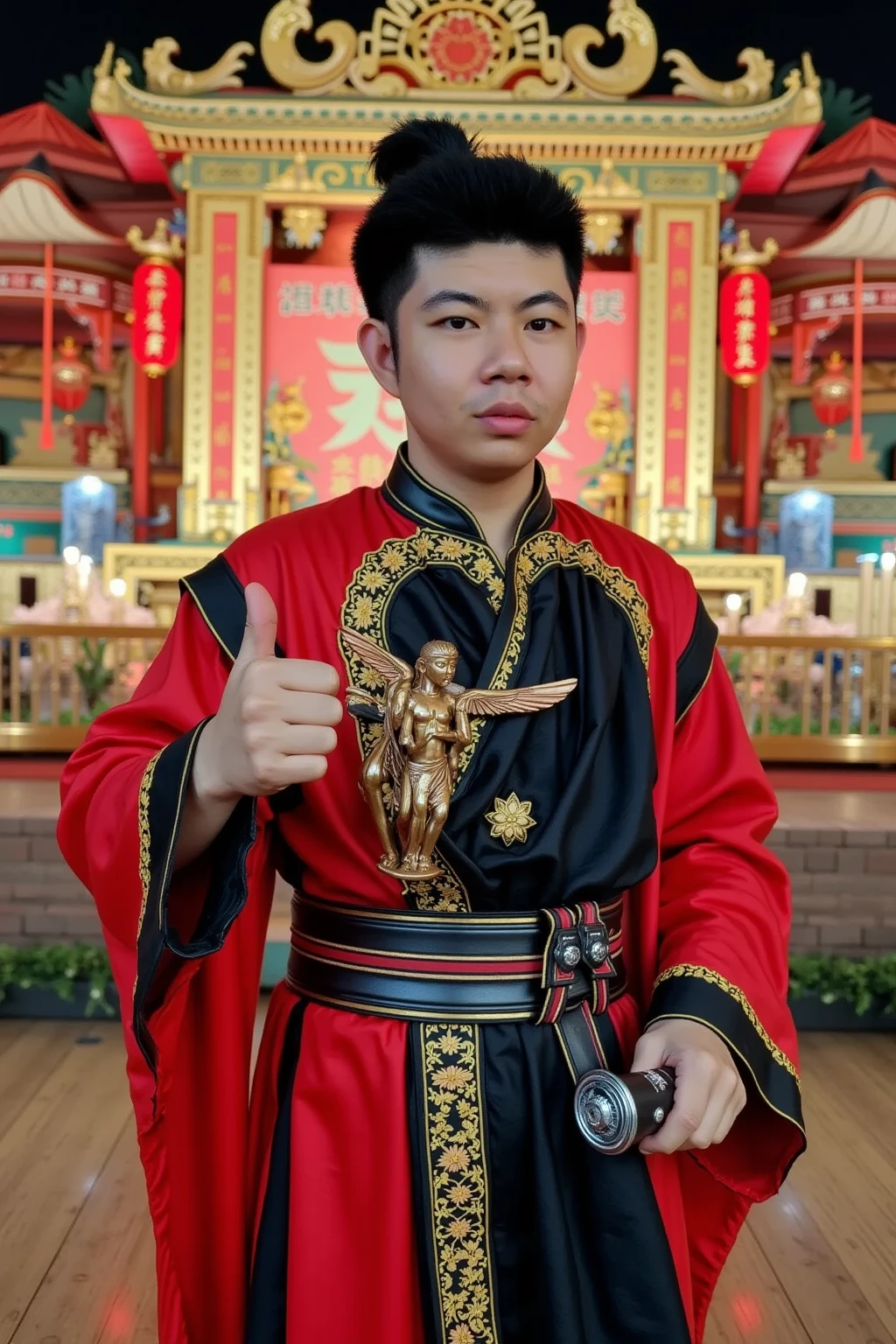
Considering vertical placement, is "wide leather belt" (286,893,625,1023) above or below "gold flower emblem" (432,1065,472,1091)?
above

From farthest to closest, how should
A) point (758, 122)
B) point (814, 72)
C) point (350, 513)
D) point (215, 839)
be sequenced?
point (814, 72), point (758, 122), point (350, 513), point (215, 839)

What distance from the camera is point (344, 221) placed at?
25.4 feet

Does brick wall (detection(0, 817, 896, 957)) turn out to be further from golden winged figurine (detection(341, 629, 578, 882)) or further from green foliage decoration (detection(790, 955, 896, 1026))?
golden winged figurine (detection(341, 629, 578, 882))

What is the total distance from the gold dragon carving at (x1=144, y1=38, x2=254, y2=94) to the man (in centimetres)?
678

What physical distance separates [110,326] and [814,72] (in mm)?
4711

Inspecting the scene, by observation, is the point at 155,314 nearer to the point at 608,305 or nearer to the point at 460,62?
the point at 460,62

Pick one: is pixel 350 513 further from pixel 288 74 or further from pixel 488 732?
pixel 288 74

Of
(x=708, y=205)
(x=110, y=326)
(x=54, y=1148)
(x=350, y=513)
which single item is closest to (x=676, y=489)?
(x=708, y=205)

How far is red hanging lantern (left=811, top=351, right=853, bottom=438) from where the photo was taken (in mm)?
7848

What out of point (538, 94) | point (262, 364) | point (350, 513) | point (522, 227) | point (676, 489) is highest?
point (538, 94)

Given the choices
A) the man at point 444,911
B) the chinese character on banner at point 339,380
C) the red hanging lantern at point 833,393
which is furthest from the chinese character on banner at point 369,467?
the man at point 444,911

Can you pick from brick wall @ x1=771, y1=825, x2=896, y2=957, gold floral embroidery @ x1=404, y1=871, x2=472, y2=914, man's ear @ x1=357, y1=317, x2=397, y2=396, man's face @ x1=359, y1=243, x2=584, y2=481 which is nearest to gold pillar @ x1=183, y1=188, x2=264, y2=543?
brick wall @ x1=771, y1=825, x2=896, y2=957

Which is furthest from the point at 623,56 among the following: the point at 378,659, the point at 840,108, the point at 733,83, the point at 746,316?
the point at 378,659

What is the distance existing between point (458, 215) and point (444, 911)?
595 millimetres
